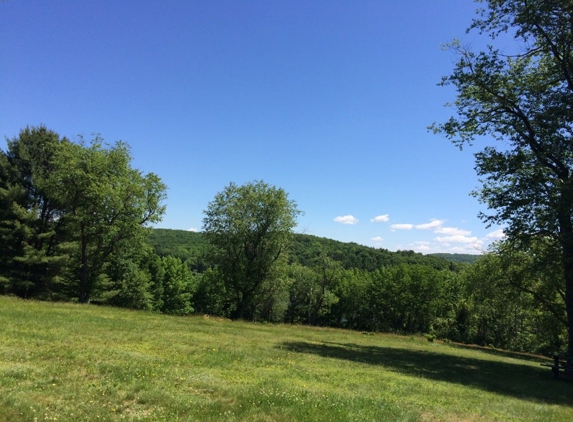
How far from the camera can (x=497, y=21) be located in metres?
18.0

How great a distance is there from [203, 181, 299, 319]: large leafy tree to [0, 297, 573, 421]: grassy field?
21.5m

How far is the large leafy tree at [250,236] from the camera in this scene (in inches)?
1460

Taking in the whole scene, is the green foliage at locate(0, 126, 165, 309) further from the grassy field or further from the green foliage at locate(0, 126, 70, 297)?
the grassy field

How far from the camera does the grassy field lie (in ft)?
21.9

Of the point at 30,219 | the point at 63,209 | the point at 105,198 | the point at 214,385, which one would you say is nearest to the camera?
the point at 214,385

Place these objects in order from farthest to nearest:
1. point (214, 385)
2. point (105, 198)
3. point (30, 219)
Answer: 1. point (30, 219)
2. point (105, 198)
3. point (214, 385)

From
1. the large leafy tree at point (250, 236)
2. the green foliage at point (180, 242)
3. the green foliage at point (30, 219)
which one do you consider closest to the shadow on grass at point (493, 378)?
the large leafy tree at point (250, 236)

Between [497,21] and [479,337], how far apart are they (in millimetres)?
53457

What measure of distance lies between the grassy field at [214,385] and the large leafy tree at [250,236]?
21519mm

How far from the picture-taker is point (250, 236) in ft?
123

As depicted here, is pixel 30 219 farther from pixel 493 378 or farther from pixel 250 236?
pixel 493 378

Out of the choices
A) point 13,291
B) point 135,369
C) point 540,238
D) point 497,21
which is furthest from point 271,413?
point 13,291

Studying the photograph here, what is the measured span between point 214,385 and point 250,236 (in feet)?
95.5

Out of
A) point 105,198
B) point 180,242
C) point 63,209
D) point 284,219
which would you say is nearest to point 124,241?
point 105,198
